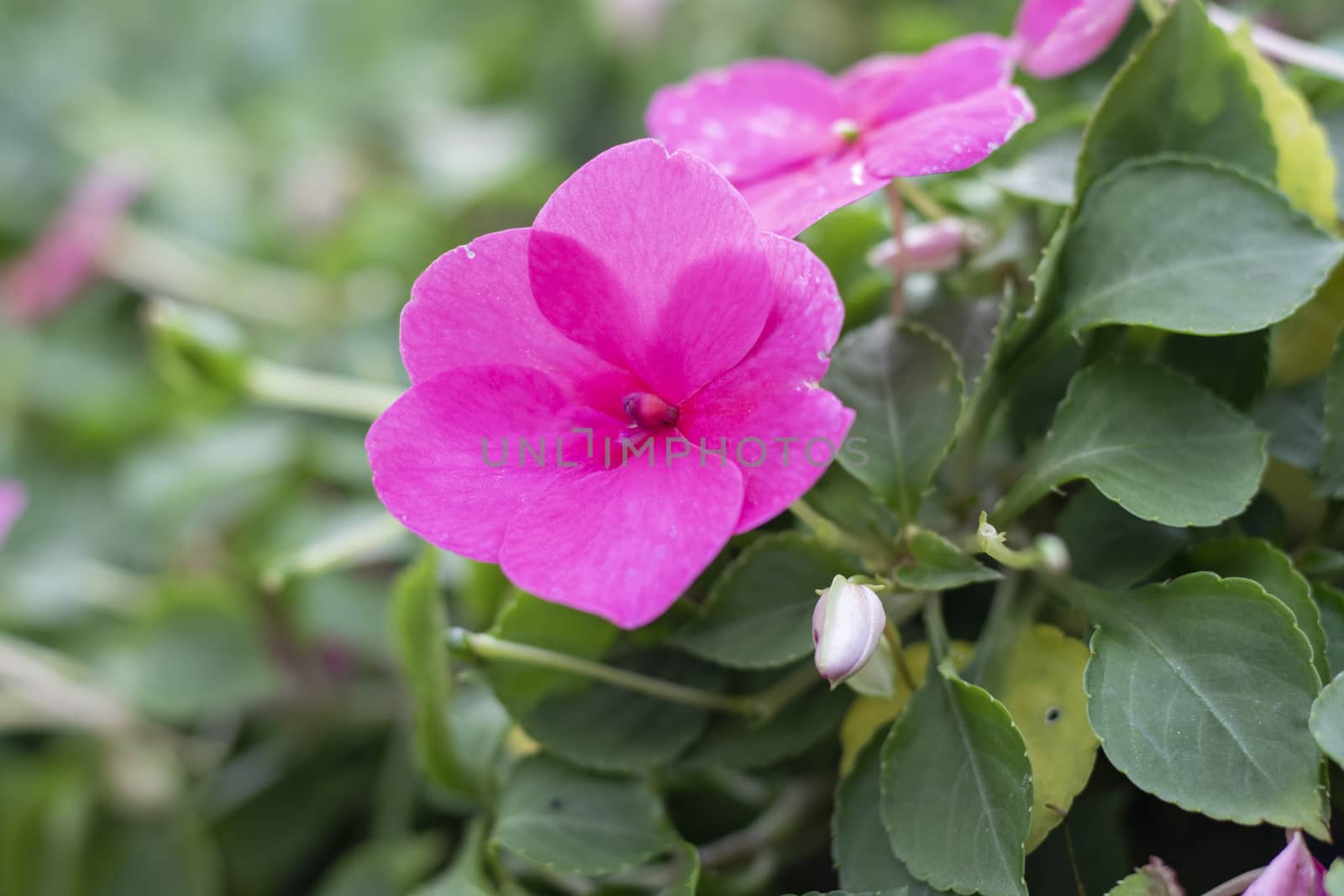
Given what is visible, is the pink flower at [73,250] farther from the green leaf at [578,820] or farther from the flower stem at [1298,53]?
the flower stem at [1298,53]

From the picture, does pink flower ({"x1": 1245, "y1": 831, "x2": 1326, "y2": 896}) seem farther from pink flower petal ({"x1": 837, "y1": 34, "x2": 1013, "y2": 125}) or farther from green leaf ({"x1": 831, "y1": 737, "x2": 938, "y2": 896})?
pink flower petal ({"x1": 837, "y1": 34, "x2": 1013, "y2": 125})

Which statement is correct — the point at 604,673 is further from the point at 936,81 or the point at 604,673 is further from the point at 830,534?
the point at 936,81

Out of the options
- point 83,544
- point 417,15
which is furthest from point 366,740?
point 417,15

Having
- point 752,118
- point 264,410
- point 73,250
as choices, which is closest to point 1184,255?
point 752,118

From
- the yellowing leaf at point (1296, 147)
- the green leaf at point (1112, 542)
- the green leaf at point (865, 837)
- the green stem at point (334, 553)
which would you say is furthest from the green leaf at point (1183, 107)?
the green stem at point (334, 553)

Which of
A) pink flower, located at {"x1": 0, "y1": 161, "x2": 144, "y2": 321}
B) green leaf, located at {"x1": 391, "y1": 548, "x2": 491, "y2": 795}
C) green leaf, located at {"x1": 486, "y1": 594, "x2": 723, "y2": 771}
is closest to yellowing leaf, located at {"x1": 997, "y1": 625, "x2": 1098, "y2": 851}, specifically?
green leaf, located at {"x1": 486, "y1": 594, "x2": 723, "y2": 771}

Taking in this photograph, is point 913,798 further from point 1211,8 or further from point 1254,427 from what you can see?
point 1211,8

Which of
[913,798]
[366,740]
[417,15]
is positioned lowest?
[366,740]
